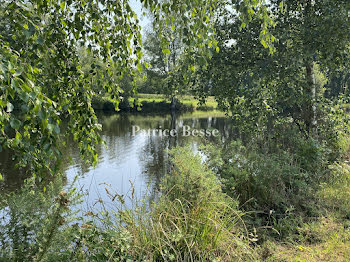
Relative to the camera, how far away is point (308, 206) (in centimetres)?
478

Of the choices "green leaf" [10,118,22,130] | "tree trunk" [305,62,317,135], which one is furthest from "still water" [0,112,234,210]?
"green leaf" [10,118,22,130]

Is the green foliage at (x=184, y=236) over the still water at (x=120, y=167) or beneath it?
over

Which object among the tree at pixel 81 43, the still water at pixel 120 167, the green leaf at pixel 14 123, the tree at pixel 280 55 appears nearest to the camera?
the green leaf at pixel 14 123

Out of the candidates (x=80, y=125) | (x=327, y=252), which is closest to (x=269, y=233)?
(x=327, y=252)

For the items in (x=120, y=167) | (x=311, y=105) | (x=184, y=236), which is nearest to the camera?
(x=184, y=236)

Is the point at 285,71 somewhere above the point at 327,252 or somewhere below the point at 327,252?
above

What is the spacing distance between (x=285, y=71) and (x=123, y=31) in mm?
4786

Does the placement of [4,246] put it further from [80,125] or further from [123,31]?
[123,31]

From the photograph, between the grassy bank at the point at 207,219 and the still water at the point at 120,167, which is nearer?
the grassy bank at the point at 207,219

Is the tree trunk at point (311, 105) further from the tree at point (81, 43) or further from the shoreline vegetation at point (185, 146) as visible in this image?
the tree at point (81, 43)

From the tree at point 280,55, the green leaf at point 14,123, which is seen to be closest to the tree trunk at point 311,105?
the tree at point 280,55

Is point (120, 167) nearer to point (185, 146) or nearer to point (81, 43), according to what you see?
point (185, 146)

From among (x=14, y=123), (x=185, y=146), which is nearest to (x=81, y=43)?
(x=14, y=123)

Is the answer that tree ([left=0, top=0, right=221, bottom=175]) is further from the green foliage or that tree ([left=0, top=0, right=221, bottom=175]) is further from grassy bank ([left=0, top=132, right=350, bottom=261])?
the green foliage
